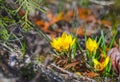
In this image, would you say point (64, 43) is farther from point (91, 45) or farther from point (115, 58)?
point (115, 58)

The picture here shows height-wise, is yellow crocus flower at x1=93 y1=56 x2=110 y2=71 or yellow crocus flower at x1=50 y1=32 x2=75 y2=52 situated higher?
yellow crocus flower at x1=50 y1=32 x2=75 y2=52

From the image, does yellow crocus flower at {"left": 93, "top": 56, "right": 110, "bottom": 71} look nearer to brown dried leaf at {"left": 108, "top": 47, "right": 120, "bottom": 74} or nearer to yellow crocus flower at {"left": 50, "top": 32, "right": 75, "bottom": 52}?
brown dried leaf at {"left": 108, "top": 47, "right": 120, "bottom": 74}

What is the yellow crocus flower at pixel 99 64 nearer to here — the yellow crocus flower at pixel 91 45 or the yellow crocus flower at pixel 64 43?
the yellow crocus flower at pixel 91 45

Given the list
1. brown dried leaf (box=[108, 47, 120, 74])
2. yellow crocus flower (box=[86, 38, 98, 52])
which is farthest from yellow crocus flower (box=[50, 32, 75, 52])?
brown dried leaf (box=[108, 47, 120, 74])

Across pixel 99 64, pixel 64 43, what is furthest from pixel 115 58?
pixel 64 43

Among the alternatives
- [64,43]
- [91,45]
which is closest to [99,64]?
[91,45]

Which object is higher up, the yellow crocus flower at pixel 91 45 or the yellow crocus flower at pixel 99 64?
the yellow crocus flower at pixel 91 45

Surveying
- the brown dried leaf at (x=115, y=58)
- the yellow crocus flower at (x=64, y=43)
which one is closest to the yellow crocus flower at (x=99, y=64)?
the brown dried leaf at (x=115, y=58)

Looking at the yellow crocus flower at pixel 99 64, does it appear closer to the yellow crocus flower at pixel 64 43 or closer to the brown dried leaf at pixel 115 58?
the brown dried leaf at pixel 115 58

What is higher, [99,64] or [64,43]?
[64,43]

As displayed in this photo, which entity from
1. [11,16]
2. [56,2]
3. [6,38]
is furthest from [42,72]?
[56,2]

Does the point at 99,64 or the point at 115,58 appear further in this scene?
the point at 115,58
